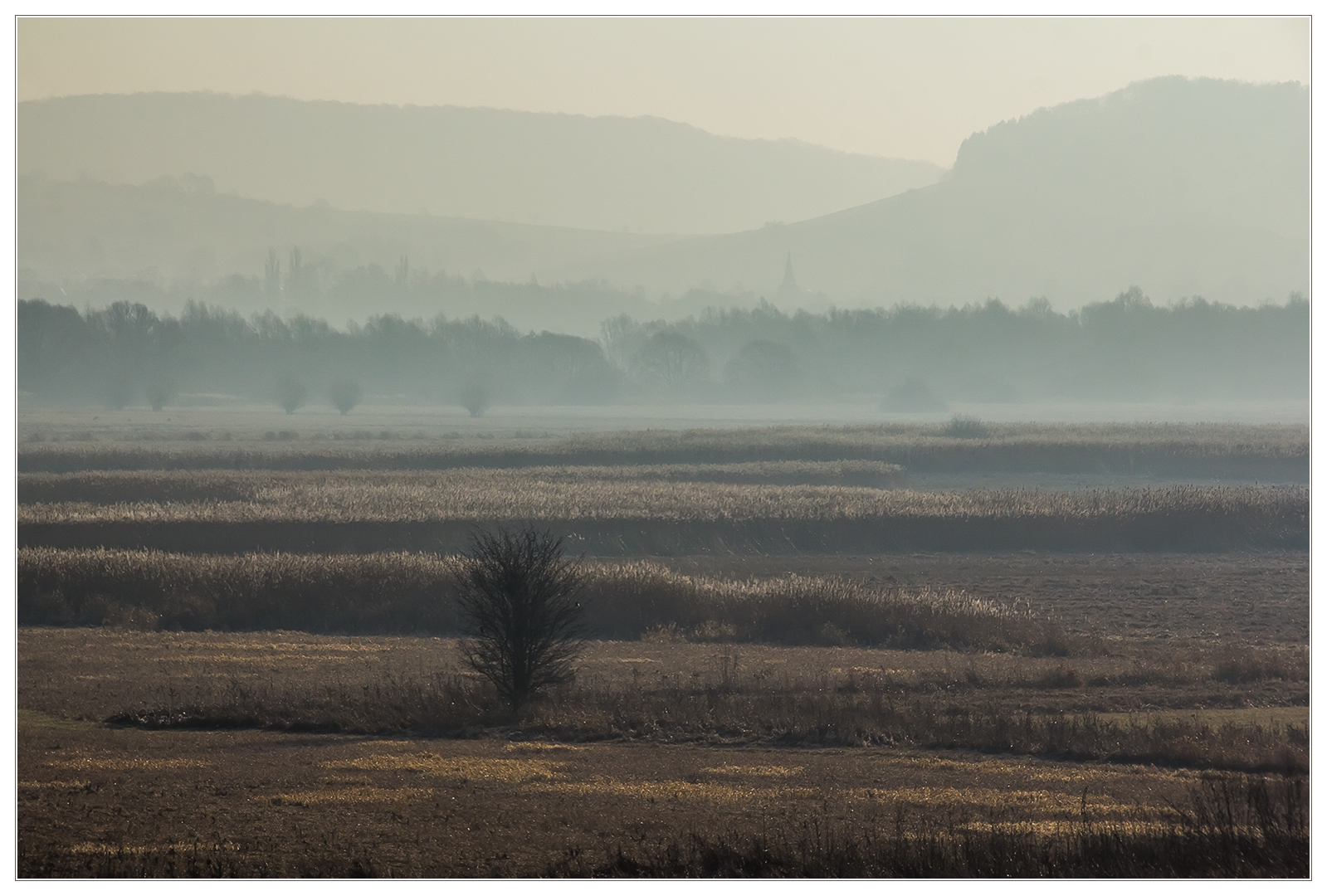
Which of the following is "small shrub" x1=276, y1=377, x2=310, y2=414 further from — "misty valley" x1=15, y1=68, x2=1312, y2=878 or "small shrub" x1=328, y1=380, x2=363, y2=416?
"misty valley" x1=15, y1=68, x2=1312, y2=878

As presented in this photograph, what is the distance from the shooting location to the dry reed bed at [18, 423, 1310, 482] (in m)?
85.5

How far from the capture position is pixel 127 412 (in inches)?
6619

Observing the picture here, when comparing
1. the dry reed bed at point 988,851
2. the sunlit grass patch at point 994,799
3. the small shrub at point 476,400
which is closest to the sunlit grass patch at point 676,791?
the sunlit grass patch at point 994,799

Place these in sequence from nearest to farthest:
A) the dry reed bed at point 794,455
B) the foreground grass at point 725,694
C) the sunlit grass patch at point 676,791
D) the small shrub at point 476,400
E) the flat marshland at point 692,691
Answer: the flat marshland at point 692,691
the sunlit grass patch at point 676,791
the foreground grass at point 725,694
the dry reed bed at point 794,455
the small shrub at point 476,400

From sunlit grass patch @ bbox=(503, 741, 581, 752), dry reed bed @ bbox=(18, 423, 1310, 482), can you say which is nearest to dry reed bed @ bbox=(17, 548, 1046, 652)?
sunlit grass patch @ bbox=(503, 741, 581, 752)

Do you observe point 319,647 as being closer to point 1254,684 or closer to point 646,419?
point 1254,684

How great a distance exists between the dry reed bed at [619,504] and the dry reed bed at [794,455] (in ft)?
56.4

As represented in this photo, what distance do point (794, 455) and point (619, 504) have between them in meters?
37.1

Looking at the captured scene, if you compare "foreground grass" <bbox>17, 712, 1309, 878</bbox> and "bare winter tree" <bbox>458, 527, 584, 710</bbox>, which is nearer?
"foreground grass" <bbox>17, 712, 1309, 878</bbox>

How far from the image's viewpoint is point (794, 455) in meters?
94.9

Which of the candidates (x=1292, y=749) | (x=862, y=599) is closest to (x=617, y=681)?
(x=862, y=599)

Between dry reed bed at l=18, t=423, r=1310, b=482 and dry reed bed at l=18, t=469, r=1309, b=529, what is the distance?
17206 millimetres

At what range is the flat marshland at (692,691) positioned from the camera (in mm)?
16266

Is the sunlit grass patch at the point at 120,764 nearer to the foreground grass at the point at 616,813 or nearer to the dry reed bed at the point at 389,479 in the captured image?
the foreground grass at the point at 616,813
